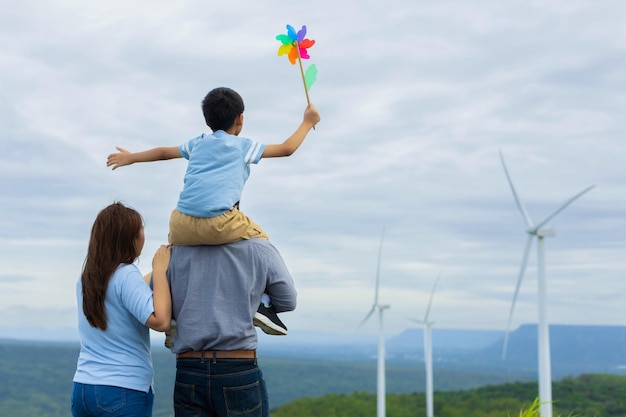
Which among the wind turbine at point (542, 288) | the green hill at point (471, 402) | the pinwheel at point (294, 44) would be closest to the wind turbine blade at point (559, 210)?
the wind turbine at point (542, 288)

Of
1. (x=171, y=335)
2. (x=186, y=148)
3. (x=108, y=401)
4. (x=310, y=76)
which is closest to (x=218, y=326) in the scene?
(x=171, y=335)

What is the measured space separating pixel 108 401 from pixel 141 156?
1.73 metres

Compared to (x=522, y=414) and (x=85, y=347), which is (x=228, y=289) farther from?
(x=522, y=414)

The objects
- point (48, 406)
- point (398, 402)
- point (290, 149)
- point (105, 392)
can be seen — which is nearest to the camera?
point (105, 392)

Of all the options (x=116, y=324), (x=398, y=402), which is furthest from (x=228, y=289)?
(x=398, y=402)

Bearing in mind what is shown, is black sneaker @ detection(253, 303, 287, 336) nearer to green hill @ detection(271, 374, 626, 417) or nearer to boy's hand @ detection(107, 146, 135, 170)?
boy's hand @ detection(107, 146, 135, 170)

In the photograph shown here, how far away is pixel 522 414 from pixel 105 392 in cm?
584

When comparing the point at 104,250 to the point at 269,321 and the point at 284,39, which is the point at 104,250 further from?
the point at 284,39

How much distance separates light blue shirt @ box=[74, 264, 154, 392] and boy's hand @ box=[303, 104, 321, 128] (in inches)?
62.6

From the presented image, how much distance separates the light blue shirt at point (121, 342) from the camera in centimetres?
573

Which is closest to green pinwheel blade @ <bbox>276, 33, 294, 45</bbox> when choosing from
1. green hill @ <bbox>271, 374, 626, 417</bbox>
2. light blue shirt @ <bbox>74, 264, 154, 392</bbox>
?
light blue shirt @ <bbox>74, 264, 154, 392</bbox>

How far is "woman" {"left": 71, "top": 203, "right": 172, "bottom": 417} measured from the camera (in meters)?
5.71

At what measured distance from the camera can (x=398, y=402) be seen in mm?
132250

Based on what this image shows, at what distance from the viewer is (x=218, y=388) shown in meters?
5.79
